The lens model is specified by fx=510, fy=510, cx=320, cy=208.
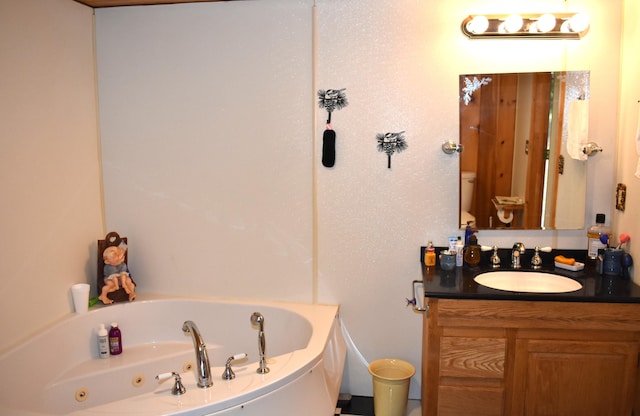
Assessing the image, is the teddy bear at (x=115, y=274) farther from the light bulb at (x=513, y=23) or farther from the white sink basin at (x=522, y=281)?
the light bulb at (x=513, y=23)

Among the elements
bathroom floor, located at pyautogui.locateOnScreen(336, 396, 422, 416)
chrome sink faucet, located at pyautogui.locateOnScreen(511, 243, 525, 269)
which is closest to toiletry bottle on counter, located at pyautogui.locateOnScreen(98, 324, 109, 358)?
bathroom floor, located at pyautogui.locateOnScreen(336, 396, 422, 416)

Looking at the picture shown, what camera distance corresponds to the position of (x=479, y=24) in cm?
237

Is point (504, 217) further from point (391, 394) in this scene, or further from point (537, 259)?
point (391, 394)

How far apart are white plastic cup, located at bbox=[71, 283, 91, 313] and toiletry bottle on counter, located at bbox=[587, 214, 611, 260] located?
2548 millimetres

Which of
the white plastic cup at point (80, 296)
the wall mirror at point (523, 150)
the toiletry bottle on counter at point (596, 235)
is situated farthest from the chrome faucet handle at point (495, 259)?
the white plastic cup at point (80, 296)

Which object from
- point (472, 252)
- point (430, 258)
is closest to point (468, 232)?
point (472, 252)

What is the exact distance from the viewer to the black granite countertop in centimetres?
206

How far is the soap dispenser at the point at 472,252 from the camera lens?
253 centimetres

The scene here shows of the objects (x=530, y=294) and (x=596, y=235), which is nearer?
(x=530, y=294)

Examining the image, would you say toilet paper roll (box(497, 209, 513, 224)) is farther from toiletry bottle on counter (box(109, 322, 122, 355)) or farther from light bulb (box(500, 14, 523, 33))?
toiletry bottle on counter (box(109, 322, 122, 355))

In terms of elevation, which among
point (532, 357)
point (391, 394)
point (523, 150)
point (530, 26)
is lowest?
point (391, 394)

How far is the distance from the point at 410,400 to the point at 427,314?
0.81 metres

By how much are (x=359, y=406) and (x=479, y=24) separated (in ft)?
6.59

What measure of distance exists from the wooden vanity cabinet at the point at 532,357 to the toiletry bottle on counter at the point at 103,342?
1.62m
